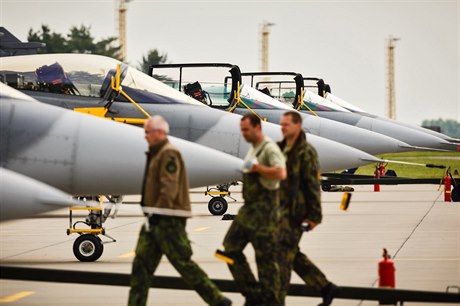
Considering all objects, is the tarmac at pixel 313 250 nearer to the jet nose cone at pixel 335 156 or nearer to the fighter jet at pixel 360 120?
the jet nose cone at pixel 335 156

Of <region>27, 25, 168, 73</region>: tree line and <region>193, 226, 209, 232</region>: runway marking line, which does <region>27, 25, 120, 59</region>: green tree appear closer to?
<region>27, 25, 168, 73</region>: tree line

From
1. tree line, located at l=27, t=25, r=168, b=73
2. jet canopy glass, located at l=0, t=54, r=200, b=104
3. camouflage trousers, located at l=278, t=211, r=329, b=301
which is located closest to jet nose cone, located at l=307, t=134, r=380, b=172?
jet canopy glass, located at l=0, t=54, r=200, b=104

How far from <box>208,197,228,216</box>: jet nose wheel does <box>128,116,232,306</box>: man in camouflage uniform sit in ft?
47.0

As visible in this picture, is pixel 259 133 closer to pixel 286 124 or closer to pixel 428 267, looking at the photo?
pixel 286 124

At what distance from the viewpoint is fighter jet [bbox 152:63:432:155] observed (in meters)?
22.0

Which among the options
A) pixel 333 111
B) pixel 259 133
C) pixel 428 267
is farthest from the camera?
pixel 333 111

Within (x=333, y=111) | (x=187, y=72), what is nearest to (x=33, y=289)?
(x=187, y=72)

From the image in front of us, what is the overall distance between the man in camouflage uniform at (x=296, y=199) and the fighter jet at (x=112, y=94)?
526 centimetres

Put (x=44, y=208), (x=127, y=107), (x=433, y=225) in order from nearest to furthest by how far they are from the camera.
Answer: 1. (x=44, y=208)
2. (x=127, y=107)
3. (x=433, y=225)

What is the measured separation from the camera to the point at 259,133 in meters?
10.5

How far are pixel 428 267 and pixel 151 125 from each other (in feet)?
18.5

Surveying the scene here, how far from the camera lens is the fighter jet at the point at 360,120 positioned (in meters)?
29.0

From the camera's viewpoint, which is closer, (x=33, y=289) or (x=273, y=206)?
(x=273, y=206)

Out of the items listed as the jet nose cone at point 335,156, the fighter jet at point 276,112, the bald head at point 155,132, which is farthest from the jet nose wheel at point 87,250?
the fighter jet at point 276,112
